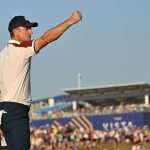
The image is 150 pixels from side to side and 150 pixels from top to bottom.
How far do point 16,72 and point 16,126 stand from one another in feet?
1.39

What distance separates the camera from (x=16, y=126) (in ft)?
13.7

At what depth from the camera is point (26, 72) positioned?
4.23 meters

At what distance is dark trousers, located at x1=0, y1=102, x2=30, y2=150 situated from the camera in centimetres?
417

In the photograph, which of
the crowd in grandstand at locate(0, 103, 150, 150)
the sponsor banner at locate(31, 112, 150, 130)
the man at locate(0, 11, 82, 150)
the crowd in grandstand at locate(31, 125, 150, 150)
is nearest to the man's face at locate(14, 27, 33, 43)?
the man at locate(0, 11, 82, 150)

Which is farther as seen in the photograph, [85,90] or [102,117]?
[85,90]

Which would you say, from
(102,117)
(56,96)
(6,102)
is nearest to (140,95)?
(102,117)

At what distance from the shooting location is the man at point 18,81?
4172mm

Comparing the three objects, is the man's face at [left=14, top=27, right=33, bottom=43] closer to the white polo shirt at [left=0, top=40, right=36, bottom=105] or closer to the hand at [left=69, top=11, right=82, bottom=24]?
the white polo shirt at [left=0, top=40, right=36, bottom=105]

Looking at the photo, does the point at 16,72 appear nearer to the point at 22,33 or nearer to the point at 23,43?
the point at 23,43

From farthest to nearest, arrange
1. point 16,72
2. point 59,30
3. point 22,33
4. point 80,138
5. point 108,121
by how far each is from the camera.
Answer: point 108,121
point 80,138
point 22,33
point 16,72
point 59,30

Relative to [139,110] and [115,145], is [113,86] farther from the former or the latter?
[115,145]

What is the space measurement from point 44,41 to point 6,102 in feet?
1.99

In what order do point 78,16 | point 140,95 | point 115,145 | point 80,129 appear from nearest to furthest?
point 78,16 < point 115,145 < point 80,129 < point 140,95

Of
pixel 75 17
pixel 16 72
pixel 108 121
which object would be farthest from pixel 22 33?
pixel 108 121
